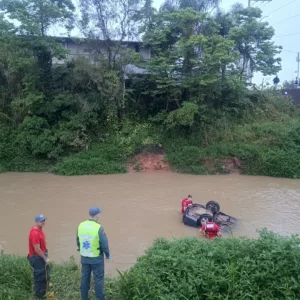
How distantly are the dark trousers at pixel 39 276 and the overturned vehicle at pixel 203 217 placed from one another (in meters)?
5.65

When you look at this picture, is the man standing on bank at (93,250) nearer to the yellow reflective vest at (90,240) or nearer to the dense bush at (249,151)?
the yellow reflective vest at (90,240)

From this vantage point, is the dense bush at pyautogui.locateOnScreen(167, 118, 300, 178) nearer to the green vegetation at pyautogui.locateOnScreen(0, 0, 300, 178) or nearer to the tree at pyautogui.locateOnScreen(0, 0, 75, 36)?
the green vegetation at pyautogui.locateOnScreen(0, 0, 300, 178)

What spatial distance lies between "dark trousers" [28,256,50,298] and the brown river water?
2.11 metres

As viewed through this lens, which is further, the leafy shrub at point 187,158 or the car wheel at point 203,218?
the leafy shrub at point 187,158

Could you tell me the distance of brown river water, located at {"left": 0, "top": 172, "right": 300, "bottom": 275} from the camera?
9711 millimetres

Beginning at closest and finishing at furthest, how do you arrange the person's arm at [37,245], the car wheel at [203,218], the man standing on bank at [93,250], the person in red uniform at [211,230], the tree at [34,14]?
the man standing on bank at [93,250]
the person's arm at [37,245]
the person in red uniform at [211,230]
the car wheel at [203,218]
the tree at [34,14]

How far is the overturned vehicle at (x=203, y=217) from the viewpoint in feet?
34.1

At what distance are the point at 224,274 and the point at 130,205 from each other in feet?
27.8

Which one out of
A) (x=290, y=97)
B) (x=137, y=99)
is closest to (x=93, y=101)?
(x=137, y=99)

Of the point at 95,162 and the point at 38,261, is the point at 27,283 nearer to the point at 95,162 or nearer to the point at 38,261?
the point at 38,261

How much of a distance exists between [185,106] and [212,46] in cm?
351

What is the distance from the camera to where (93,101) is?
20219 millimetres

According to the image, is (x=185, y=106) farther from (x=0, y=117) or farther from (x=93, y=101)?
(x=0, y=117)

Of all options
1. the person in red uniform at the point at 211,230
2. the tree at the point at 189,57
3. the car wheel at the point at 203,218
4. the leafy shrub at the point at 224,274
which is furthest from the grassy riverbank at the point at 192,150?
the leafy shrub at the point at 224,274
